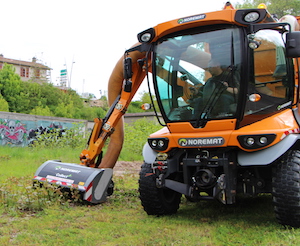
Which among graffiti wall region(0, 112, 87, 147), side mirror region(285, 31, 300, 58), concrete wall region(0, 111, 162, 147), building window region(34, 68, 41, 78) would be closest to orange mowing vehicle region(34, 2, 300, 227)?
side mirror region(285, 31, 300, 58)

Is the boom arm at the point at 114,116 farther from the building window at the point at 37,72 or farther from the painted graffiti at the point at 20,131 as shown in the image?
Result: the building window at the point at 37,72

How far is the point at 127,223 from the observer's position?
16.2ft

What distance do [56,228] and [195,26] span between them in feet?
10.5

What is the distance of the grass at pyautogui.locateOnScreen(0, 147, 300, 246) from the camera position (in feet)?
13.7

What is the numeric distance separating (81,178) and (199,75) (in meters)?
2.54

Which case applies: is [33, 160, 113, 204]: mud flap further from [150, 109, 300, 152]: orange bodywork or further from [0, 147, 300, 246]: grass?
[150, 109, 300, 152]: orange bodywork

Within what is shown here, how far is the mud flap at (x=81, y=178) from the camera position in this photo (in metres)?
5.89

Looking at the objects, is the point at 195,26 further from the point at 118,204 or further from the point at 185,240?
the point at 118,204

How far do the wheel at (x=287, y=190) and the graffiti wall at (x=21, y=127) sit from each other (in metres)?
17.1

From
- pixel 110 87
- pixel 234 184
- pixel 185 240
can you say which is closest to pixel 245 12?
pixel 234 184

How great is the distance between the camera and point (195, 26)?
16.3 feet

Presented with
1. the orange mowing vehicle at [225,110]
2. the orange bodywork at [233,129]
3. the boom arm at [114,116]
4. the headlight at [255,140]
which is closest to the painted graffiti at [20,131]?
the boom arm at [114,116]

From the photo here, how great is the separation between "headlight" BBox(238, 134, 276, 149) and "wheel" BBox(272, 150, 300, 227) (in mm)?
337

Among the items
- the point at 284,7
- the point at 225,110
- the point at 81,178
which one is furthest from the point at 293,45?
the point at 284,7
